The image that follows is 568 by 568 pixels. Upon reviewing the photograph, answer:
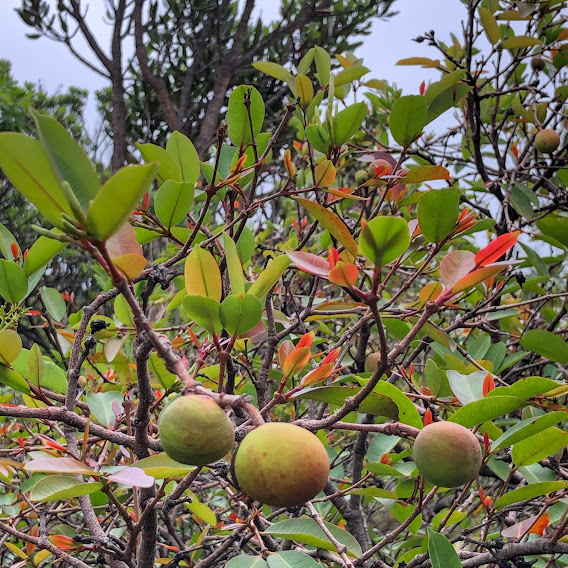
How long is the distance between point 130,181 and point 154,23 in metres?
6.93

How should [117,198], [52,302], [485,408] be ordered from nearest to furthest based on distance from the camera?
[117,198] < [485,408] < [52,302]

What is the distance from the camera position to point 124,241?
62 cm

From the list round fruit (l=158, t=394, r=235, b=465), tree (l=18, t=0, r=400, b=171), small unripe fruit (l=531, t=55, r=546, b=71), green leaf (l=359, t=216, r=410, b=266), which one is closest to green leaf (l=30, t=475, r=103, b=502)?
round fruit (l=158, t=394, r=235, b=465)

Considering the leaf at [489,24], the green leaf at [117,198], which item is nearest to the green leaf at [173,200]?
the green leaf at [117,198]

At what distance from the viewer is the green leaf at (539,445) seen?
2.51 ft

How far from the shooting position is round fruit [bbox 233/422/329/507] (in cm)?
45

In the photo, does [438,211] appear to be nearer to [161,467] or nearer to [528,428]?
[528,428]

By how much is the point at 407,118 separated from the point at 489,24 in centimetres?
104

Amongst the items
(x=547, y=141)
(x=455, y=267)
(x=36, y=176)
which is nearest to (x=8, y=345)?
(x=36, y=176)

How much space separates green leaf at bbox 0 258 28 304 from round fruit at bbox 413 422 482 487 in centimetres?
71

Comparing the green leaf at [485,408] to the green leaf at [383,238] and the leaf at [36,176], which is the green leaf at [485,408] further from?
the leaf at [36,176]

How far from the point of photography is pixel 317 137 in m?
1.24

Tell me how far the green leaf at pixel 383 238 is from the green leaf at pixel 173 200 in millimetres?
435

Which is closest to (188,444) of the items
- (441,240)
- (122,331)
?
(441,240)
